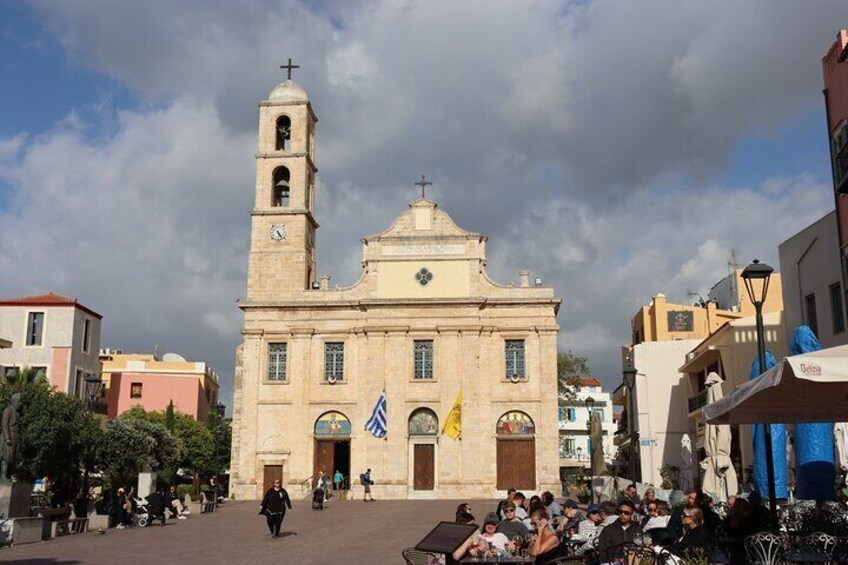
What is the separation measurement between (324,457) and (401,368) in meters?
5.36

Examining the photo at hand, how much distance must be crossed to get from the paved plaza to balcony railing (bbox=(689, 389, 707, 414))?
10.4 meters

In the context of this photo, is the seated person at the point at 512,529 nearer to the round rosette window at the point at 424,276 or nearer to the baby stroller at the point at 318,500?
the baby stroller at the point at 318,500

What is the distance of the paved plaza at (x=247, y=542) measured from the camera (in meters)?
15.8

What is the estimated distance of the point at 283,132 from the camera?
46.4m

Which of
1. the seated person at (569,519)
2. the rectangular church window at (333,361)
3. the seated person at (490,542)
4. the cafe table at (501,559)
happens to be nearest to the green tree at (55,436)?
the rectangular church window at (333,361)

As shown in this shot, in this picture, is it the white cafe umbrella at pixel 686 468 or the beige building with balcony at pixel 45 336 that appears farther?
the beige building with balcony at pixel 45 336

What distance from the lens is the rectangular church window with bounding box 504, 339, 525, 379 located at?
136ft

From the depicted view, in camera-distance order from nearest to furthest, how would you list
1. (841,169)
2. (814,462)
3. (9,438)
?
(814,462) < (9,438) < (841,169)

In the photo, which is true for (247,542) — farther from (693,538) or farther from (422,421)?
(422,421)

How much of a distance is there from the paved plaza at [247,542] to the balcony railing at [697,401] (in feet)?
34.0

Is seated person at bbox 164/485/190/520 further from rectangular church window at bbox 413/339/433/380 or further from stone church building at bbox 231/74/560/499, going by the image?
rectangular church window at bbox 413/339/433/380

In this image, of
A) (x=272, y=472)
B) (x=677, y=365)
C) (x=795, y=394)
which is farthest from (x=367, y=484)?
(x=795, y=394)

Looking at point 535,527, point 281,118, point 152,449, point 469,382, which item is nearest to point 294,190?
point 281,118

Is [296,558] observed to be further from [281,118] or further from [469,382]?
[281,118]
